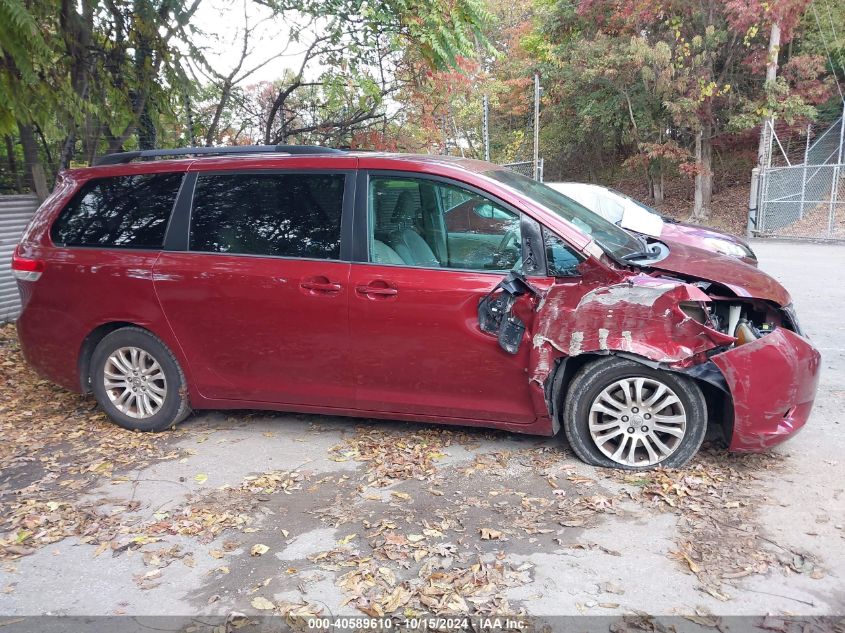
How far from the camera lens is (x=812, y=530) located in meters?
3.29

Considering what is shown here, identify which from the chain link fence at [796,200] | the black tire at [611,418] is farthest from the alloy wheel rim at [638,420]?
the chain link fence at [796,200]

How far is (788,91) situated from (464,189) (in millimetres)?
18707

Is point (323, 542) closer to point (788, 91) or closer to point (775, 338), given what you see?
point (775, 338)

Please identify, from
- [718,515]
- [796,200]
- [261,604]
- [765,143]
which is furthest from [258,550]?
[765,143]

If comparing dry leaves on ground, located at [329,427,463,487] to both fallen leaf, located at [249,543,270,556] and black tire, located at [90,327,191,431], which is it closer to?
fallen leaf, located at [249,543,270,556]

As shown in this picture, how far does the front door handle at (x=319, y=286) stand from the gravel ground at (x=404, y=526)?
1.07 metres

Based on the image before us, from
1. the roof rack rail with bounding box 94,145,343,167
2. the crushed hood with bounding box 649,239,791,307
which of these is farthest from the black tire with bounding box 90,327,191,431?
the crushed hood with bounding box 649,239,791,307

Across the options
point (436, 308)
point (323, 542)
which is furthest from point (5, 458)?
point (436, 308)

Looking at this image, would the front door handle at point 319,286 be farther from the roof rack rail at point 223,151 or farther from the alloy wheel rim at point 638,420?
the alloy wheel rim at point 638,420

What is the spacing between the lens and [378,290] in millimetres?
4070

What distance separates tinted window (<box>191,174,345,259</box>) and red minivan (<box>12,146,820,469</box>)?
14 millimetres

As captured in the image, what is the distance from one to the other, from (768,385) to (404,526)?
6.89ft

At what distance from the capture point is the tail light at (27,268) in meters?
4.86

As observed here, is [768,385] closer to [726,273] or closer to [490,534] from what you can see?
[726,273]
